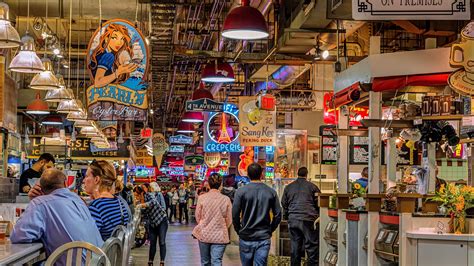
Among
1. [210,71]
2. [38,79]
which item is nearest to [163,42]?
[210,71]

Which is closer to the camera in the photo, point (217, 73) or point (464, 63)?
point (464, 63)

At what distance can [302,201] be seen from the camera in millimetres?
13703

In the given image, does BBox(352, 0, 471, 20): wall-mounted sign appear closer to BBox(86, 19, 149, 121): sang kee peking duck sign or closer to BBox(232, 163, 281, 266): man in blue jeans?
BBox(232, 163, 281, 266): man in blue jeans

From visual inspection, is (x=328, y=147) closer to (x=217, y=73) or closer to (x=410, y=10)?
(x=217, y=73)

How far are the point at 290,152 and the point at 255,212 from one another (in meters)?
Answer: 8.38

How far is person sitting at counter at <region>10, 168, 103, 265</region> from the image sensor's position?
224 inches

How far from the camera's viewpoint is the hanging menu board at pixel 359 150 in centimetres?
1484

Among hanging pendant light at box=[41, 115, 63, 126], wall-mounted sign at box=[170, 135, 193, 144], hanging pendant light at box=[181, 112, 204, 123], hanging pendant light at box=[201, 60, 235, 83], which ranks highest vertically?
hanging pendant light at box=[201, 60, 235, 83]

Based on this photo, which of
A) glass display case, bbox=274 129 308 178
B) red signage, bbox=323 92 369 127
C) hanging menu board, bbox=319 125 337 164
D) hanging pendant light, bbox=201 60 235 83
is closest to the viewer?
red signage, bbox=323 92 369 127

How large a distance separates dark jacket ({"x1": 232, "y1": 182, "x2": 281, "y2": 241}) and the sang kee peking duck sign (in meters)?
2.09

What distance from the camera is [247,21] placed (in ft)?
34.2

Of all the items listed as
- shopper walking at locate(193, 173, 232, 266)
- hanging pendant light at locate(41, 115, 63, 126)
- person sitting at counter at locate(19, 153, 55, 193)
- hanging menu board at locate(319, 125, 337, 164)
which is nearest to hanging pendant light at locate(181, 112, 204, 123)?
hanging pendant light at locate(41, 115, 63, 126)

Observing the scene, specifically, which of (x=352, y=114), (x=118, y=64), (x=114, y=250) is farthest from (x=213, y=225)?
(x=114, y=250)

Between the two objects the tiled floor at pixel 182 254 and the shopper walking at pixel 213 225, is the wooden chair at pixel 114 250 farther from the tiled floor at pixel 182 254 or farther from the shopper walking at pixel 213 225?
the tiled floor at pixel 182 254
